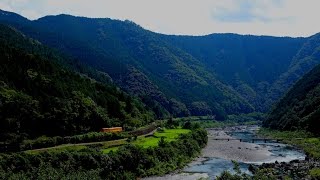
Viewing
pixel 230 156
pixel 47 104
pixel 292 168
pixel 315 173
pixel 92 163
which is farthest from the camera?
pixel 230 156

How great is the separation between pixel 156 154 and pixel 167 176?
34.3ft

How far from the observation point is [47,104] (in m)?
105

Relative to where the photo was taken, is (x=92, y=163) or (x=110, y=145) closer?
(x=92, y=163)

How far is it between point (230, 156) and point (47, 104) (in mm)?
52691

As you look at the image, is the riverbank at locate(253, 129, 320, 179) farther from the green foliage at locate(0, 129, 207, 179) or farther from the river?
the green foliage at locate(0, 129, 207, 179)

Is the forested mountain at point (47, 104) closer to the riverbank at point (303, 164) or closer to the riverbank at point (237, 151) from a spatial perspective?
the riverbank at point (237, 151)

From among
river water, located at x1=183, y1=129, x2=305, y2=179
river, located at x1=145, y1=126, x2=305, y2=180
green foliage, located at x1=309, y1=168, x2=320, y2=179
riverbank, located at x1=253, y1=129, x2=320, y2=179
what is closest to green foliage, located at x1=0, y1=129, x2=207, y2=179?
river, located at x1=145, y1=126, x2=305, y2=180

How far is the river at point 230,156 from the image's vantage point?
319ft

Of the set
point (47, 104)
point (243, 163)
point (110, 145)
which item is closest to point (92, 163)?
point (110, 145)

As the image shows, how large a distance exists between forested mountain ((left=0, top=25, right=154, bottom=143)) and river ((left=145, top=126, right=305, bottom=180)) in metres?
25.9

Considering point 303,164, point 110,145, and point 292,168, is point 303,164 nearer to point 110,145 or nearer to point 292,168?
point 292,168

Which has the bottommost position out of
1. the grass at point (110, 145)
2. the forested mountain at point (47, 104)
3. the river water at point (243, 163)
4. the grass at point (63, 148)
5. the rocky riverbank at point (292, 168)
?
the river water at point (243, 163)

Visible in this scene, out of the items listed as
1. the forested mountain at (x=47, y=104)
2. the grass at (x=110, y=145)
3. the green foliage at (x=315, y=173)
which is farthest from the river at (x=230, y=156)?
the forested mountain at (x=47, y=104)

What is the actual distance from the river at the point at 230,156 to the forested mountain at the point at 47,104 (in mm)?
25888
